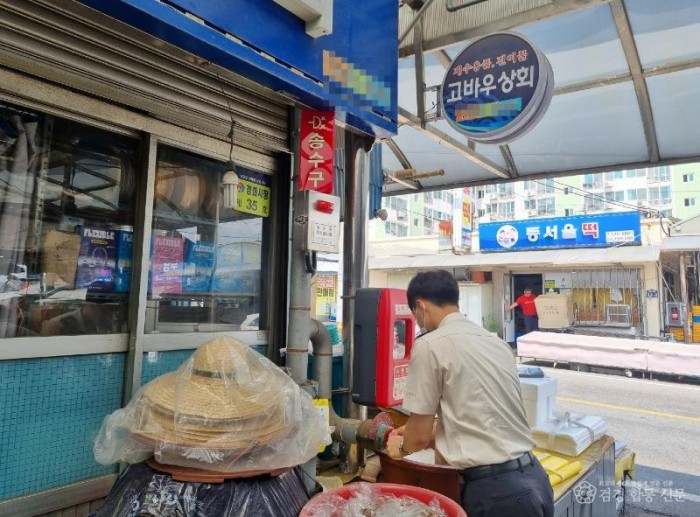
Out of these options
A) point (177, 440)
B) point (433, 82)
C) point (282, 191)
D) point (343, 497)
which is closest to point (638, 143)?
point (433, 82)

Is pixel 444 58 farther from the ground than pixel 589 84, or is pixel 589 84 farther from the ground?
pixel 444 58

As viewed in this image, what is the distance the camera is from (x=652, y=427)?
26.7 feet

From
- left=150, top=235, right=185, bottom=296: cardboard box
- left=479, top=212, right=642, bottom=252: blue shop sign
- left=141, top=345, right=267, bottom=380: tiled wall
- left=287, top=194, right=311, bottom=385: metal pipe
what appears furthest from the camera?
left=479, top=212, right=642, bottom=252: blue shop sign

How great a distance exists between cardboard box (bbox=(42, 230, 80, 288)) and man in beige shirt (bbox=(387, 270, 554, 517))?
85.1 inches

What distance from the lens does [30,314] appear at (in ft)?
8.52

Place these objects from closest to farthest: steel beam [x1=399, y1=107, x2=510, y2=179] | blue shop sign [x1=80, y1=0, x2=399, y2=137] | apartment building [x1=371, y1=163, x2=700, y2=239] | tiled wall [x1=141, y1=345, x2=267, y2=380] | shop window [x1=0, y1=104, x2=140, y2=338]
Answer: blue shop sign [x1=80, y1=0, x2=399, y2=137]
shop window [x1=0, y1=104, x2=140, y2=338]
tiled wall [x1=141, y1=345, x2=267, y2=380]
steel beam [x1=399, y1=107, x2=510, y2=179]
apartment building [x1=371, y1=163, x2=700, y2=239]

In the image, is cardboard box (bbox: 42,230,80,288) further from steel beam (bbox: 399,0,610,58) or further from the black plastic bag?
steel beam (bbox: 399,0,610,58)

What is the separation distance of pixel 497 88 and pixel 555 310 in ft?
49.6

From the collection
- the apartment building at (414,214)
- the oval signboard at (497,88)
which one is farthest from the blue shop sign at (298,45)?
the apartment building at (414,214)

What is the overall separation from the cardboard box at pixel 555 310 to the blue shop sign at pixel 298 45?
51.0 ft

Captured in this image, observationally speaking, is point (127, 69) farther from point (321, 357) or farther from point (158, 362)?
point (321, 357)

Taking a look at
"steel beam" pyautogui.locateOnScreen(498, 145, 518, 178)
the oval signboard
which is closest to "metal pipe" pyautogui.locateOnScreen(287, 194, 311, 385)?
the oval signboard

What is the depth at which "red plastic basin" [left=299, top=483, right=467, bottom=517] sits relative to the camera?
195 centimetres

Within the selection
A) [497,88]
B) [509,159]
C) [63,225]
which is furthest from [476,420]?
[509,159]
